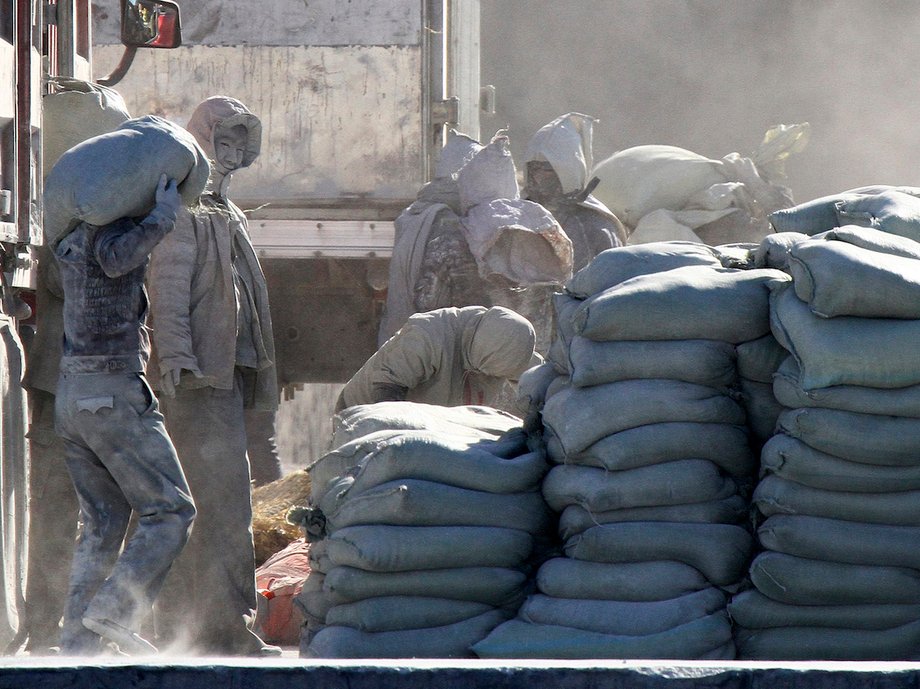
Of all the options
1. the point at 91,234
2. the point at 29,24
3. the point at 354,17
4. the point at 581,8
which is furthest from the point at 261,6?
the point at 581,8

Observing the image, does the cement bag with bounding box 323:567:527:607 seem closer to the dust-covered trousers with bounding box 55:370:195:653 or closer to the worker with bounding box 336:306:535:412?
the dust-covered trousers with bounding box 55:370:195:653

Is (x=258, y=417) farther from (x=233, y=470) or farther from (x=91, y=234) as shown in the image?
(x=91, y=234)

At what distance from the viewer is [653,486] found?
3574 mm

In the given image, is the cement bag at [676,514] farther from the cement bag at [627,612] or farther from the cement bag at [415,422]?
the cement bag at [415,422]

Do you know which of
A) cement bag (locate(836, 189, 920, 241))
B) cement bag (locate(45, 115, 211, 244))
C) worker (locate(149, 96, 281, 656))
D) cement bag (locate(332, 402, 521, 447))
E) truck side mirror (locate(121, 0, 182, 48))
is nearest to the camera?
cement bag (locate(836, 189, 920, 241))

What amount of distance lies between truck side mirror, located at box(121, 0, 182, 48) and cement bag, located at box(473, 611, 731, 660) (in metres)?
4.47

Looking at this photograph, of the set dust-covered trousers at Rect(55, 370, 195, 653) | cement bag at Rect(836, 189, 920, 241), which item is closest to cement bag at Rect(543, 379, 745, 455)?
cement bag at Rect(836, 189, 920, 241)

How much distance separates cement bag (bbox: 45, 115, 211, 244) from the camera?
4.29m

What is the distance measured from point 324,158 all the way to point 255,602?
540 cm

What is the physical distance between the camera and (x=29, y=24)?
5750mm

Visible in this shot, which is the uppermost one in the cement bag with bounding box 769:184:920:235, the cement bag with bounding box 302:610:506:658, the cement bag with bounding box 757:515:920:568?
the cement bag with bounding box 769:184:920:235

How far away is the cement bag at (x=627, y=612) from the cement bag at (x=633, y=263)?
83 cm

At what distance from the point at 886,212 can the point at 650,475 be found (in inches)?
37.5

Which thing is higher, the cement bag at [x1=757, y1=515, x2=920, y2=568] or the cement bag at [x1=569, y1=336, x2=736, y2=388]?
the cement bag at [x1=569, y1=336, x2=736, y2=388]
